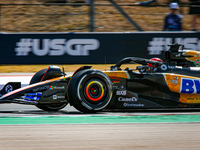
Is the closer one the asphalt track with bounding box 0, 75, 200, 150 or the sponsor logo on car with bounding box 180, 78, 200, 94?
the asphalt track with bounding box 0, 75, 200, 150

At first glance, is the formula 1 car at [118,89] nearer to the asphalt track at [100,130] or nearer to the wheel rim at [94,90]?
the wheel rim at [94,90]

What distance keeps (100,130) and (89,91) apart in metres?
1.34

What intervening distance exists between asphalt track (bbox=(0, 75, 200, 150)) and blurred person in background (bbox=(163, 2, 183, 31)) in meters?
6.28

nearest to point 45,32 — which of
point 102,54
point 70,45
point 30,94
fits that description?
point 70,45

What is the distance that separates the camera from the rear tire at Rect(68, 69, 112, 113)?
20.3 feet

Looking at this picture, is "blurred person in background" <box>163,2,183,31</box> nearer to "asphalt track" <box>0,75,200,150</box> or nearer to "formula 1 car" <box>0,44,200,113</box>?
"formula 1 car" <box>0,44,200,113</box>

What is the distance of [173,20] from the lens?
1273 centimetres

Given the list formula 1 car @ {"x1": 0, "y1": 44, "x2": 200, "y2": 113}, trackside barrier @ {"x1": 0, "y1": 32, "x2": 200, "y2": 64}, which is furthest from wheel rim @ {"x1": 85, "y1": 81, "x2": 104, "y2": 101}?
trackside barrier @ {"x1": 0, "y1": 32, "x2": 200, "y2": 64}

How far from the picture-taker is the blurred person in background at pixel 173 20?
12.4m

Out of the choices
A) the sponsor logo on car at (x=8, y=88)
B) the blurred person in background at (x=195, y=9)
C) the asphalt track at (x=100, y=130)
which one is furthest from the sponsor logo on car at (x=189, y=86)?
the blurred person in background at (x=195, y=9)

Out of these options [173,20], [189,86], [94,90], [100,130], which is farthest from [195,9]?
[100,130]

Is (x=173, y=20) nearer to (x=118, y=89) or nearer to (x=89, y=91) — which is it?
(x=118, y=89)

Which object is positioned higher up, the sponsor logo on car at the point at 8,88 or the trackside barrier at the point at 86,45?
the trackside barrier at the point at 86,45

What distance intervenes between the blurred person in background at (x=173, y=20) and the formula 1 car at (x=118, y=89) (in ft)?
18.4
